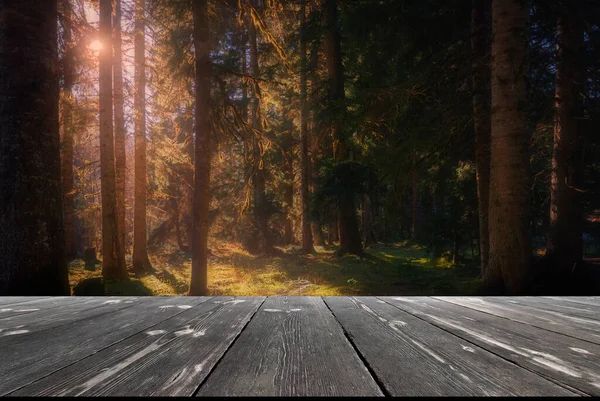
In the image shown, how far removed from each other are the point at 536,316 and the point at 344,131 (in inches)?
397

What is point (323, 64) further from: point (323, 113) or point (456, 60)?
point (456, 60)

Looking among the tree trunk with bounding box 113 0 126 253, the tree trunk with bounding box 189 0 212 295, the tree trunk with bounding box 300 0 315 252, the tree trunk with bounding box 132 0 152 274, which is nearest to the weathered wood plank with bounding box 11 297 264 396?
the tree trunk with bounding box 189 0 212 295

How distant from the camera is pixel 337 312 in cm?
226

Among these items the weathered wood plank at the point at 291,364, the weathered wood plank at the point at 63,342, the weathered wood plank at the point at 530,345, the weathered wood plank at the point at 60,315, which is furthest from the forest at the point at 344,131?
the weathered wood plank at the point at 530,345

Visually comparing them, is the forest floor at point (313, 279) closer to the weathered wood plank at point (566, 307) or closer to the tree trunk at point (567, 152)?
the tree trunk at point (567, 152)

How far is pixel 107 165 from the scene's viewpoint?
10.5 metres

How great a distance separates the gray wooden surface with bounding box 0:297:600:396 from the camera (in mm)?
1046

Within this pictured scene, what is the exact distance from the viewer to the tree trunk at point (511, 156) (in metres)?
5.64

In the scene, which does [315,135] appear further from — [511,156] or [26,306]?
[26,306]

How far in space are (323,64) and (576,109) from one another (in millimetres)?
12174

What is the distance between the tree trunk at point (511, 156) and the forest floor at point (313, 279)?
1.22 m

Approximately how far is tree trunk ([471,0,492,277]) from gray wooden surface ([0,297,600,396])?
605 centimetres

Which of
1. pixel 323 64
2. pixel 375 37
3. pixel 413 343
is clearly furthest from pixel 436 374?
pixel 323 64

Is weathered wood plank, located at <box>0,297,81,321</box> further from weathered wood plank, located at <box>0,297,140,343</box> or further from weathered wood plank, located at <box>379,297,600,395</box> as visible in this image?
weathered wood plank, located at <box>379,297,600,395</box>
